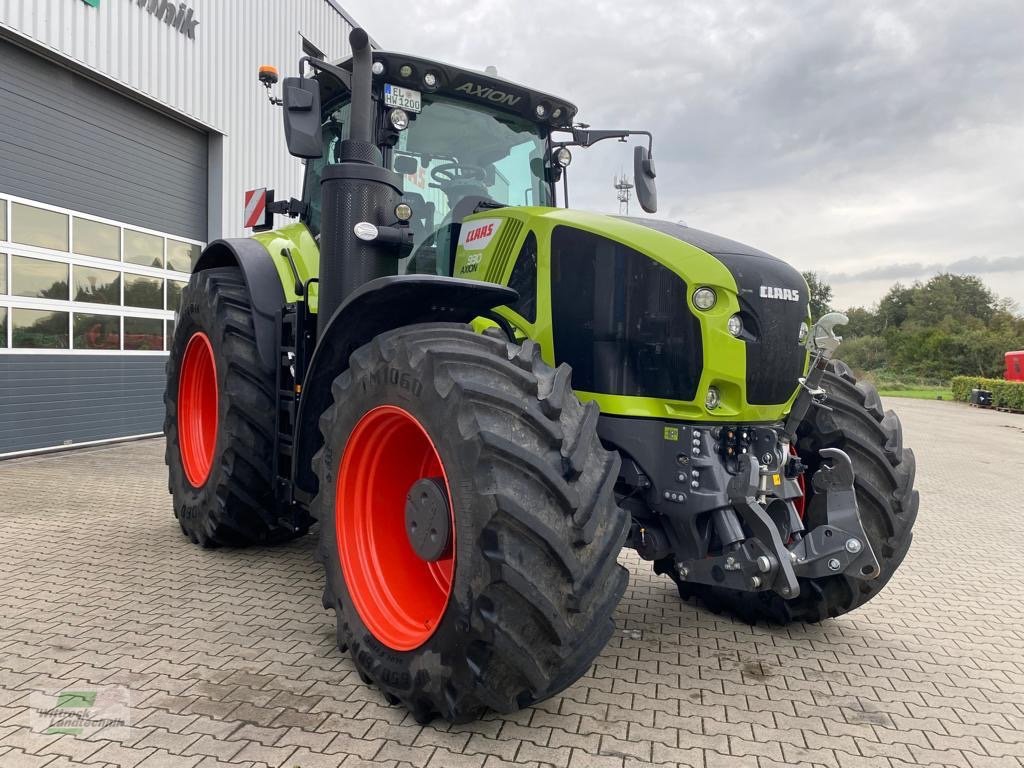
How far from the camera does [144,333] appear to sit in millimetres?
9680

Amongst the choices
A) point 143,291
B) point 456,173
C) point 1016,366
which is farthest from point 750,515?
point 1016,366

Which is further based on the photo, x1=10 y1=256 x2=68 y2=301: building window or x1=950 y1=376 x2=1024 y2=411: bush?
x1=950 y1=376 x2=1024 y2=411: bush

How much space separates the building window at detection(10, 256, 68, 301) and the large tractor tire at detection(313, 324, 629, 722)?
6725mm

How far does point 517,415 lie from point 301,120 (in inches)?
66.3

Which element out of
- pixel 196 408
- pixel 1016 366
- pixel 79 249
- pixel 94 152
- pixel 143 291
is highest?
pixel 94 152

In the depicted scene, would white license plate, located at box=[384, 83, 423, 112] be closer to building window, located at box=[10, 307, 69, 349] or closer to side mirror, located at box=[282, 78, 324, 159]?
side mirror, located at box=[282, 78, 324, 159]

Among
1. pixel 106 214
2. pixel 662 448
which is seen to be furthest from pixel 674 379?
pixel 106 214

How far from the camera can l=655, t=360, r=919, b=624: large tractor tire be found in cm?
340

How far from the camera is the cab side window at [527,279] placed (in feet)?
10.4

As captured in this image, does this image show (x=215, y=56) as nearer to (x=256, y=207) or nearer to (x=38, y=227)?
(x=38, y=227)

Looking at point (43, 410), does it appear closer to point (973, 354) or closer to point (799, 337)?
point (799, 337)

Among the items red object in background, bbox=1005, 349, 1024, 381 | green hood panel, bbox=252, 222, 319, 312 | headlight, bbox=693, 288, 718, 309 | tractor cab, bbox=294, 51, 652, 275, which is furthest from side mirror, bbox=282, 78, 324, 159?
red object in background, bbox=1005, 349, 1024, 381

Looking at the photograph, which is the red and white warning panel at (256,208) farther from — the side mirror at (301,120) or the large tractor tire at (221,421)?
the side mirror at (301,120)

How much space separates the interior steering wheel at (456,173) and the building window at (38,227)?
616cm
